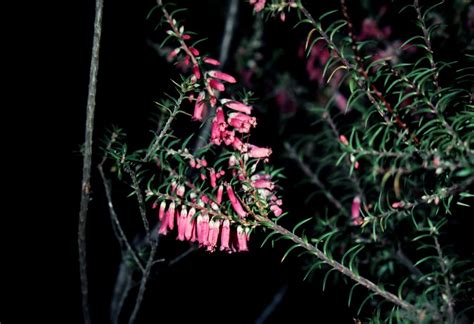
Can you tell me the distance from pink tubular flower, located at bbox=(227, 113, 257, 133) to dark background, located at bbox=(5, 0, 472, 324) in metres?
1.42

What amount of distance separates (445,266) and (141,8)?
2.87 metres

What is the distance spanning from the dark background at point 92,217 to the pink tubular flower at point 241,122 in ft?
4.67

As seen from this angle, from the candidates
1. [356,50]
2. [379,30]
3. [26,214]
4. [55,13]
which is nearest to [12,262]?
[26,214]

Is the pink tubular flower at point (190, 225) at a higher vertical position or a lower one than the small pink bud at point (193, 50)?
lower

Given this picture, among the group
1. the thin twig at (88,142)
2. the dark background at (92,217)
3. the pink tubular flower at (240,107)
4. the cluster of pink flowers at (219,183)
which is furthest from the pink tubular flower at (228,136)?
the dark background at (92,217)

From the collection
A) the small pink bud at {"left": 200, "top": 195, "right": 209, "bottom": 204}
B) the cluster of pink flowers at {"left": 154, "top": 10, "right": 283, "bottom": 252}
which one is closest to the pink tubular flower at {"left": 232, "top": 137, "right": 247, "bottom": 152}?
the cluster of pink flowers at {"left": 154, "top": 10, "right": 283, "bottom": 252}

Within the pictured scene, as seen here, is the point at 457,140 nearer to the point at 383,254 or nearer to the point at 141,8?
the point at 383,254

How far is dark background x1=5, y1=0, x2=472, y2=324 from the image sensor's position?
2811 millimetres

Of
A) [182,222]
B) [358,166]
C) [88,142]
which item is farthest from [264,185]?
[88,142]

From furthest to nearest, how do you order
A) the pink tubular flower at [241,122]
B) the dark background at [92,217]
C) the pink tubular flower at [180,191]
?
1. the dark background at [92,217]
2. the pink tubular flower at [180,191]
3. the pink tubular flower at [241,122]

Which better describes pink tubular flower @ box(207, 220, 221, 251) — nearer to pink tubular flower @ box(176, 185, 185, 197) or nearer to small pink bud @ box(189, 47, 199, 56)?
pink tubular flower @ box(176, 185, 185, 197)

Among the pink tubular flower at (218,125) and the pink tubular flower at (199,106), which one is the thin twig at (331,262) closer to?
the pink tubular flower at (218,125)

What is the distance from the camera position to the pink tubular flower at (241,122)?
1442 mm

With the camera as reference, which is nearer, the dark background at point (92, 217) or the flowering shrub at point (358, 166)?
the flowering shrub at point (358, 166)
